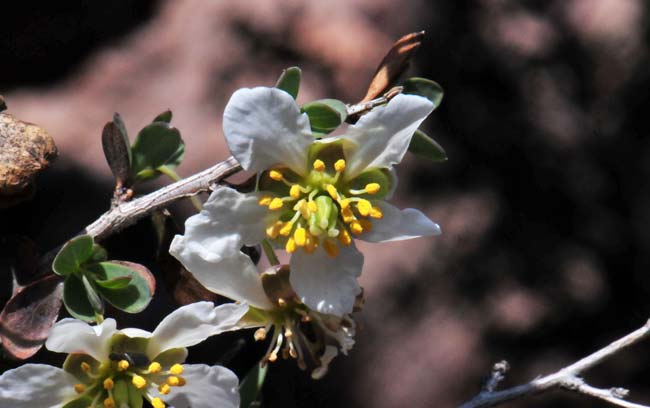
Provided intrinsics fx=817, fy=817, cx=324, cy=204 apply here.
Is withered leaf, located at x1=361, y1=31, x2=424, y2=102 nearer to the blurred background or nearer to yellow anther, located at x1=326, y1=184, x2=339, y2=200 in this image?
yellow anther, located at x1=326, y1=184, x2=339, y2=200

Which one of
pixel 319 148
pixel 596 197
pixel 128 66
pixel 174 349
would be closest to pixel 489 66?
pixel 596 197

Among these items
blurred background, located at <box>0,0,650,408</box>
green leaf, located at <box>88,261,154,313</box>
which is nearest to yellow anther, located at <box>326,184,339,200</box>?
green leaf, located at <box>88,261,154,313</box>

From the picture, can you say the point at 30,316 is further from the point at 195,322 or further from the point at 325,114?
the point at 325,114

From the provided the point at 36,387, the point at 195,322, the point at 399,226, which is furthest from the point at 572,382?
the point at 36,387

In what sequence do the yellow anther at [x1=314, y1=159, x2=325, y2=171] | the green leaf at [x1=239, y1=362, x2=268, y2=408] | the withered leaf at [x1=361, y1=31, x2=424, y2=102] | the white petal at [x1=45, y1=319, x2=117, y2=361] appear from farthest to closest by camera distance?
1. the green leaf at [x1=239, y1=362, x2=268, y2=408]
2. the withered leaf at [x1=361, y1=31, x2=424, y2=102]
3. the yellow anther at [x1=314, y1=159, x2=325, y2=171]
4. the white petal at [x1=45, y1=319, x2=117, y2=361]

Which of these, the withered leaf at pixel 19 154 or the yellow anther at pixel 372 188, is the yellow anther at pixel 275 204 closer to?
the yellow anther at pixel 372 188
